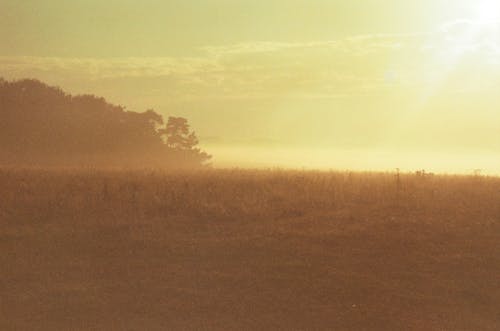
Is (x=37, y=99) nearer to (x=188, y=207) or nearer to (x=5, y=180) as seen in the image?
(x=5, y=180)

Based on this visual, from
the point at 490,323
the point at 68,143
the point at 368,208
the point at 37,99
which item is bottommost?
the point at 490,323

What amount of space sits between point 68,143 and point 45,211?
3997 cm

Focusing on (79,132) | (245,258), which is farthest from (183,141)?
(245,258)

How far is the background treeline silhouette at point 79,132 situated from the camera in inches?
2175

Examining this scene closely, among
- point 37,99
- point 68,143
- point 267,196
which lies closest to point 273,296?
point 267,196

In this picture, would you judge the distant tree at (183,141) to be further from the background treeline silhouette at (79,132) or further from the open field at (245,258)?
the open field at (245,258)

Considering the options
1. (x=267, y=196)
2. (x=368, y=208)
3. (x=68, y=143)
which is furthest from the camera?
(x=68, y=143)

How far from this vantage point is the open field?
396 inches

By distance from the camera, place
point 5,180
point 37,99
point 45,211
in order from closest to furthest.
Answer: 1. point 45,211
2. point 5,180
3. point 37,99

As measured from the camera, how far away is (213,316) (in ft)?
32.6

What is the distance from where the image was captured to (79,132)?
57.7 meters

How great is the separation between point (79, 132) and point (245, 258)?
4639 centimetres

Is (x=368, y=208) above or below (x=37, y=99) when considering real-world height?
below

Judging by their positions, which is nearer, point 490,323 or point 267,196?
point 490,323
